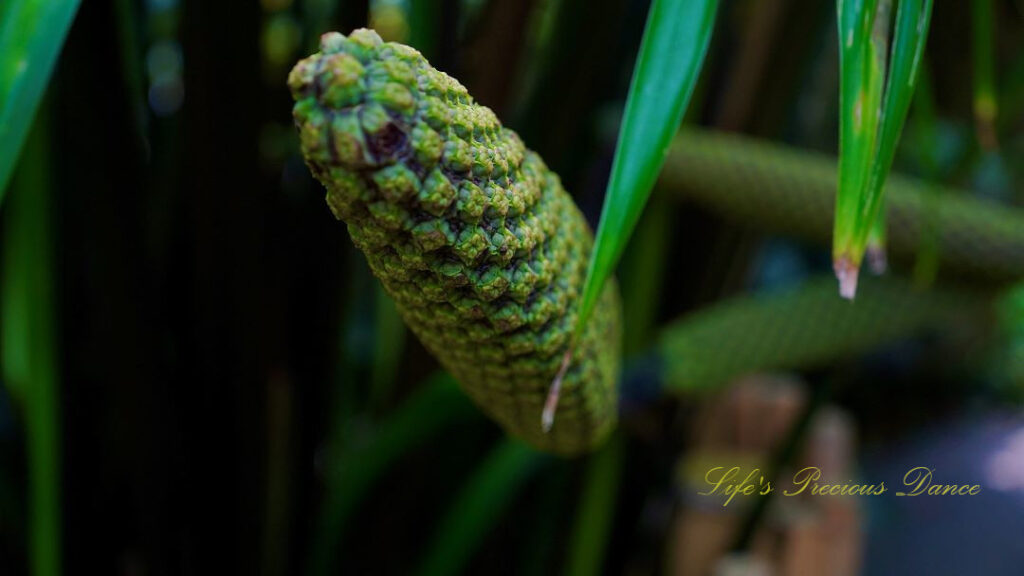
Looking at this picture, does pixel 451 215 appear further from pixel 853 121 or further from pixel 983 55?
pixel 983 55

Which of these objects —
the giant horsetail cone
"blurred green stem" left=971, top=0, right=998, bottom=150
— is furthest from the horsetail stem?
the giant horsetail cone

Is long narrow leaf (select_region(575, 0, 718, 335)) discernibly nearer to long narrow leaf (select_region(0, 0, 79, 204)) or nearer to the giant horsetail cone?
the giant horsetail cone

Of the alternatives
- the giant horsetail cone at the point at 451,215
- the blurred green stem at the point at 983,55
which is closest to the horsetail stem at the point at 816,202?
the blurred green stem at the point at 983,55

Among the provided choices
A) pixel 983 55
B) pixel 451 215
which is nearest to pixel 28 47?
pixel 451 215

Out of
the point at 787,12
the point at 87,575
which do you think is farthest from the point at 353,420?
the point at 787,12

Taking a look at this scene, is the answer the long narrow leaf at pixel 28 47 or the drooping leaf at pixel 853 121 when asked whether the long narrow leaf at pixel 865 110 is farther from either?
the long narrow leaf at pixel 28 47

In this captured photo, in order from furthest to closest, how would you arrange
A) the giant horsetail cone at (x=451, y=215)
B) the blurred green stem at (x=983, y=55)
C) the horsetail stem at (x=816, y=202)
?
the horsetail stem at (x=816, y=202) → the blurred green stem at (x=983, y=55) → the giant horsetail cone at (x=451, y=215)
